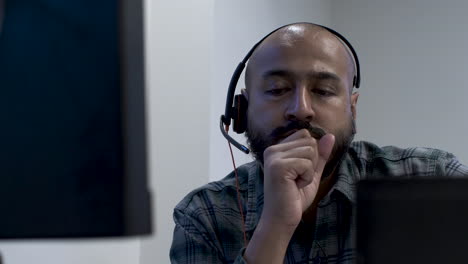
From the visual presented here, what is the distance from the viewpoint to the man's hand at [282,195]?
3.29 ft

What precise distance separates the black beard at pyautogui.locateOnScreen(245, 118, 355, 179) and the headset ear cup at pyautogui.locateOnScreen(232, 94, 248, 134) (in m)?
0.02

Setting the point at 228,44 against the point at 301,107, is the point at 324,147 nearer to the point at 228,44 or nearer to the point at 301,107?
the point at 301,107

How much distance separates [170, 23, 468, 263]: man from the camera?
1229mm

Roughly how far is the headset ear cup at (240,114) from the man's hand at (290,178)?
10.5 inches

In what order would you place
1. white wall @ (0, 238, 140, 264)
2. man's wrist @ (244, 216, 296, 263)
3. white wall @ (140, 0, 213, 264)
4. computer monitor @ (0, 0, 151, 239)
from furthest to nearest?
white wall @ (140, 0, 213, 264) → white wall @ (0, 238, 140, 264) → man's wrist @ (244, 216, 296, 263) → computer monitor @ (0, 0, 151, 239)

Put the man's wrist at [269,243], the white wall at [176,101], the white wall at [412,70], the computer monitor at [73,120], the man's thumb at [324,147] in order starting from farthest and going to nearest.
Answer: the white wall at [412,70]
the white wall at [176,101]
the man's thumb at [324,147]
the man's wrist at [269,243]
the computer monitor at [73,120]

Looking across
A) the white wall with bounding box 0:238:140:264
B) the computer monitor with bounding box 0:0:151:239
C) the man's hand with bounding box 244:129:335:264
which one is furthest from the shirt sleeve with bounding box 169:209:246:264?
the computer monitor with bounding box 0:0:151:239

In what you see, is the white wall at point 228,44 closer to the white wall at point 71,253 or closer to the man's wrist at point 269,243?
the white wall at point 71,253

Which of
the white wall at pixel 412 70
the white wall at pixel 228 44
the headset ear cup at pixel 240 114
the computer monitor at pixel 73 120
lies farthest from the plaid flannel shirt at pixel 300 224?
the white wall at pixel 412 70

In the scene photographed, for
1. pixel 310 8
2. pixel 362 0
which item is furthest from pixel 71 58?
pixel 362 0

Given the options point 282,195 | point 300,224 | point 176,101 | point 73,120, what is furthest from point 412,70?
point 73,120

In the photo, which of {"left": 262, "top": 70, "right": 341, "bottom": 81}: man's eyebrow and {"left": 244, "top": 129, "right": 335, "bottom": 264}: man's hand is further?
{"left": 262, "top": 70, "right": 341, "bottom": 81}: man's eyebrow

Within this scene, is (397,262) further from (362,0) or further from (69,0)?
(362,0)

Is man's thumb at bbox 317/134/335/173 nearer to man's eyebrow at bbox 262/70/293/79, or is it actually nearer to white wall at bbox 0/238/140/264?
man's eyebrow at bbox 262/70/293/79
